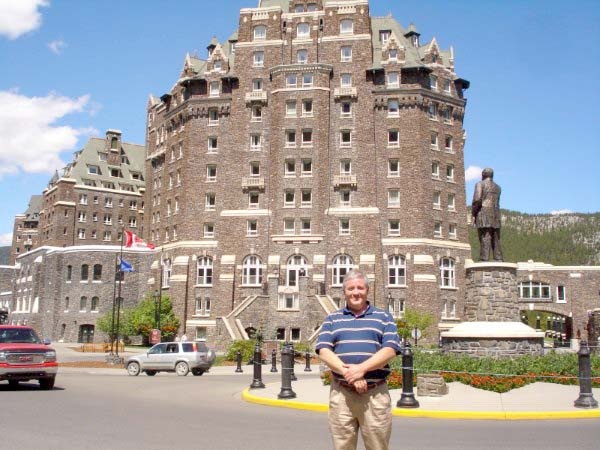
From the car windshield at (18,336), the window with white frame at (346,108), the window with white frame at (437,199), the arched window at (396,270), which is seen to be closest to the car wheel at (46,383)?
the car windshield at (18,336)

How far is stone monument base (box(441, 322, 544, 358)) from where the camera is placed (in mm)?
22422

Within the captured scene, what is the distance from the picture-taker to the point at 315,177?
190 ft

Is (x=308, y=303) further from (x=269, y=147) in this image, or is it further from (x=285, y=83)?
(x=285, y=83)

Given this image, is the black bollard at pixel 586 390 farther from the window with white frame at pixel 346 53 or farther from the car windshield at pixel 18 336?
the window with white frame at pixel 346 53

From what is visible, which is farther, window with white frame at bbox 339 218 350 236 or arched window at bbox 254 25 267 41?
arched window at bbox 254 25 267 41

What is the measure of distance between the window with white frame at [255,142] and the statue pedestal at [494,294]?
39.0 meters

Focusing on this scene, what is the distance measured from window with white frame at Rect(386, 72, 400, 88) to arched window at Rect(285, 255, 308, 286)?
1759 centimetres

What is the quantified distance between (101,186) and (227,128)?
41391 millimetres

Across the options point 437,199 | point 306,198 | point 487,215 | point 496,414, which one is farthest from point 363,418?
point 437,199

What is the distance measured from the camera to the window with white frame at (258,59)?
6175 cm

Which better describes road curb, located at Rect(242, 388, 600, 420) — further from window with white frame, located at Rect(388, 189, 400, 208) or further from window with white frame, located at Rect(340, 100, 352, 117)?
window with white frame, located at Rect(340, 100, 352, 117)

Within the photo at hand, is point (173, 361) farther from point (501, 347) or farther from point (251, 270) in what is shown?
point (251, 270)

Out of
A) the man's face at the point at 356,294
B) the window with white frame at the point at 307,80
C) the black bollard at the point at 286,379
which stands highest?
the window with white frame at the point at 307,80

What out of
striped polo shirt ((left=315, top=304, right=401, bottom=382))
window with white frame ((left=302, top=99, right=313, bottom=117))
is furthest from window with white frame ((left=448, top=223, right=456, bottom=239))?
striped polo shirt ((left=315, top=304, right=401, bottom=382))
